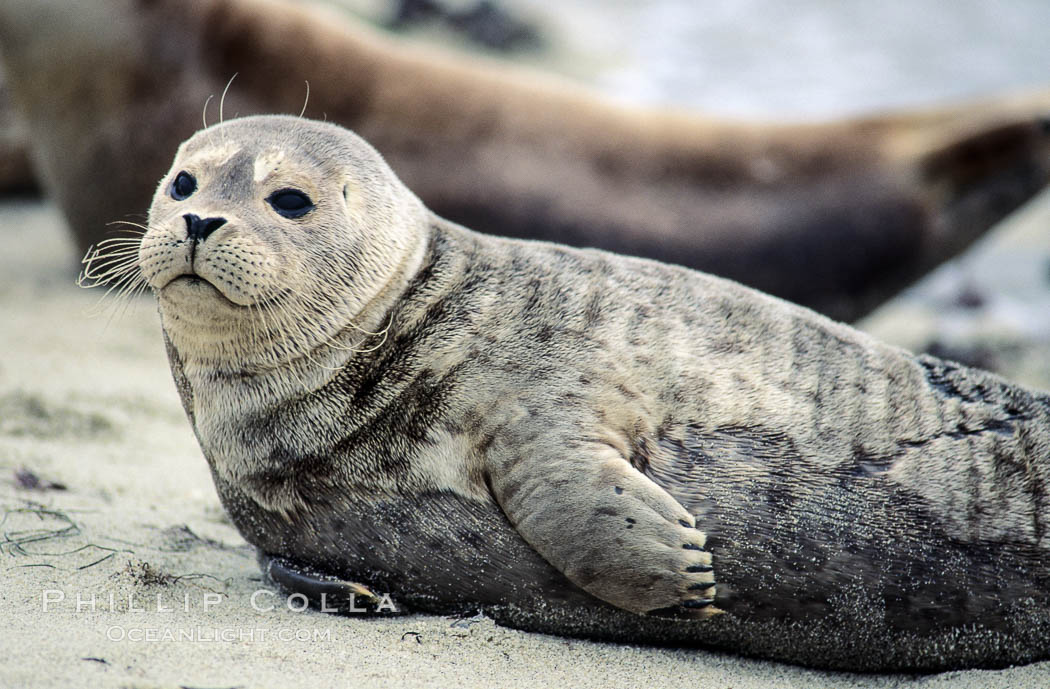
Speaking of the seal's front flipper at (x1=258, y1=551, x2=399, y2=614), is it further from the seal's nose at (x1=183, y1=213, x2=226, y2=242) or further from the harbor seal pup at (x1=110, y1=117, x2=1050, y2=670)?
the seal's nose at (x1=183, y1=213, x2=226, y2=242)

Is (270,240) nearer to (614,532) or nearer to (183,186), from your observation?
(183,186)

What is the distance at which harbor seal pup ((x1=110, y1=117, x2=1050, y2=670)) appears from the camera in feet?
9.38

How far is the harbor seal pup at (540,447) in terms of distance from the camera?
9.38 ft

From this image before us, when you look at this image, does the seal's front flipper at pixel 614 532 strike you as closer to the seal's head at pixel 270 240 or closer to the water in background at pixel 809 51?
the seal's head at pixel 270 240

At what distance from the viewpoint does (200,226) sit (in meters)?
2.78

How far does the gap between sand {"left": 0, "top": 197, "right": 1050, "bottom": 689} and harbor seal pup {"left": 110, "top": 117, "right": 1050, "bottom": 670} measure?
106 millimetres

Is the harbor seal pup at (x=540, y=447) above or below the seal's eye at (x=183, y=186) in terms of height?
below

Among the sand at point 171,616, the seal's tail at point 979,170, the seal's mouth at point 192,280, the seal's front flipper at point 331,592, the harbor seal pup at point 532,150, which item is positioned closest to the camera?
the sand at point 171,616

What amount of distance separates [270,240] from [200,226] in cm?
19

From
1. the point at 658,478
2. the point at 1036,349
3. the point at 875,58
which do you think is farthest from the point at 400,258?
the point at 875,58

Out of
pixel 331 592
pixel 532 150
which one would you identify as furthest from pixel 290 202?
pixel 532 150

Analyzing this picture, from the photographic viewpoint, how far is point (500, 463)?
2834mm

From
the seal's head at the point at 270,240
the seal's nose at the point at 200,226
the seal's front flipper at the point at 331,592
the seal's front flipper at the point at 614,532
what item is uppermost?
the seal's nose at the point at 200,226

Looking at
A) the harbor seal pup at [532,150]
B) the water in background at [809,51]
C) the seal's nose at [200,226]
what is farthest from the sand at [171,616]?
the water in background at [809,51]
